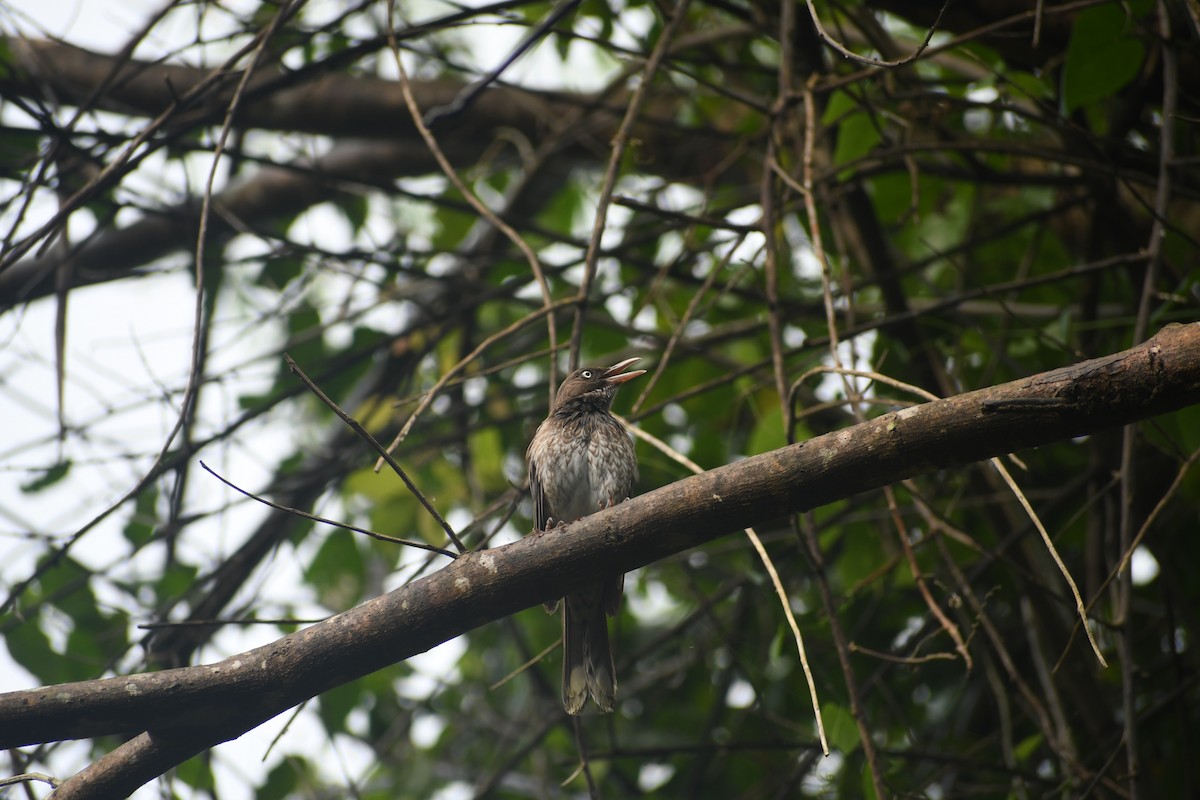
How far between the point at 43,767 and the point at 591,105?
13.1ft

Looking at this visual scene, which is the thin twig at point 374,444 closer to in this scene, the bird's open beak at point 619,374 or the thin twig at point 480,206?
the thin twig at point 480,206

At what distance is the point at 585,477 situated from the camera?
479 centimetres

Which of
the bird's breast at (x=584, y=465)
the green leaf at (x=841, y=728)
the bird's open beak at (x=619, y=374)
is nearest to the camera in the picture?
the green leaf at (x=841, y=728)

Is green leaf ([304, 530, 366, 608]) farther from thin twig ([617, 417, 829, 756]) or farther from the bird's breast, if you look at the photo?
thin twig ([617, 417, 829, 756])

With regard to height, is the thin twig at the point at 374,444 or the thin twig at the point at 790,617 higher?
the thin twig at the point at 374,444

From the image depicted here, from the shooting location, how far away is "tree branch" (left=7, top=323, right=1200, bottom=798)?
2545 mm

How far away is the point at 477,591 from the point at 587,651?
4.93 ft

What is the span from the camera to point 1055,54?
16.5 ft

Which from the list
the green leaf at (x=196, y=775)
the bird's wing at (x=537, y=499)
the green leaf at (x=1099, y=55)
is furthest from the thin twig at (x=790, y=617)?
the green leaf at (x=196, y=775)

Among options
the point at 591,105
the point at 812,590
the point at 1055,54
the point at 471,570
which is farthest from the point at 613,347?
the point at 471,570

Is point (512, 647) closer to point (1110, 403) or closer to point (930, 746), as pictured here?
point (930, 746)

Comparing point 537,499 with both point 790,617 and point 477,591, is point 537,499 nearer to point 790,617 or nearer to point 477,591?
point 477,591

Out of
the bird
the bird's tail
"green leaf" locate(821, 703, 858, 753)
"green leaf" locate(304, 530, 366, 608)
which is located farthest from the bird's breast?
"green leaf" locate(821, 703, 858, 753)

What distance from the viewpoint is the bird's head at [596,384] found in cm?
505
